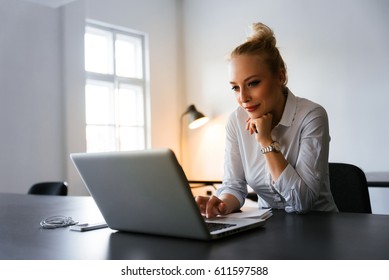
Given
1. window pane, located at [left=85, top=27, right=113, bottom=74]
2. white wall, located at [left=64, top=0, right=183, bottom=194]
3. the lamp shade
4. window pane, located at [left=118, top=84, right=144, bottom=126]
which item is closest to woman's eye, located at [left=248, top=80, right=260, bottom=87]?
white wall, located at [left=64, top=0, right=183, bottom=194]

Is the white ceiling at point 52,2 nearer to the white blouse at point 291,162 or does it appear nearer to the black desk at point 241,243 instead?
the white blouse at point 291,162

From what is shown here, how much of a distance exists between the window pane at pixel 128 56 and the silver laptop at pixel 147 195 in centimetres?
413

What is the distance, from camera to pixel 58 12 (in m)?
4.21

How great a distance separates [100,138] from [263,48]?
3534 millimetres

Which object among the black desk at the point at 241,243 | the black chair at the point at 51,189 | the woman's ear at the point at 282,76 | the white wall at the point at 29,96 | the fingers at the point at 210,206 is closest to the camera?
the black desk at the point at 241,243

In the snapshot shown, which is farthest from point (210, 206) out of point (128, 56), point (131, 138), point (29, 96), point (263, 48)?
point (128, 56)

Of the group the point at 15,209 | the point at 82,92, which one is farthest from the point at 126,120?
the point at 15,209

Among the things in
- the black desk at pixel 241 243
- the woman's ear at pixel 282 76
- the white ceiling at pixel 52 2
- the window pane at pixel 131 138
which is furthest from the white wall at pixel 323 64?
the black desk at pixel 241 243

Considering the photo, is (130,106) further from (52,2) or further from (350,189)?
(350,189)

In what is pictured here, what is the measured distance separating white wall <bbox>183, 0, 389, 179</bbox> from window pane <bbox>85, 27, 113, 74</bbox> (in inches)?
46.3

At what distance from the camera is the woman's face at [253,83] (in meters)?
1.43

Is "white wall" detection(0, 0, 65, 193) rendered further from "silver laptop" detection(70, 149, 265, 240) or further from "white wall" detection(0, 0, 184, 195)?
"silver laptop" detection(70, 149, 265, 240)

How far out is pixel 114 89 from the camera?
16.1 feet

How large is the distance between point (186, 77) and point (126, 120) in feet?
3.49
